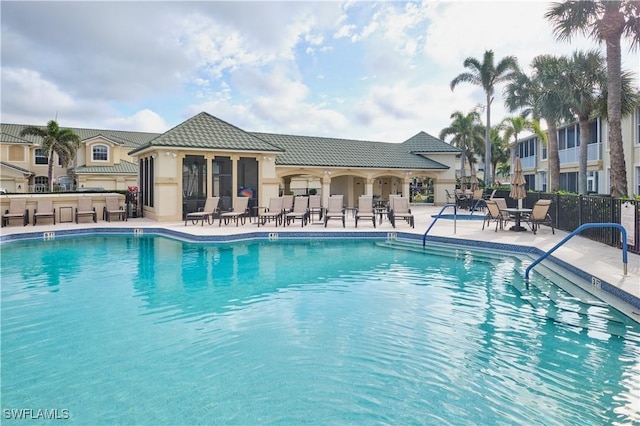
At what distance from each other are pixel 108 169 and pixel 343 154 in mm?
20574

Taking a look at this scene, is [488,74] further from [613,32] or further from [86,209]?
[86,209]

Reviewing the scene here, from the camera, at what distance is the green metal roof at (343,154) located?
24.9m

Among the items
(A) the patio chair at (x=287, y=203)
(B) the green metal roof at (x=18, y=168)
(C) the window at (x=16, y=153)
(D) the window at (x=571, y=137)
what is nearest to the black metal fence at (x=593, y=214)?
(A) the patio chair at (x=287, y=203)

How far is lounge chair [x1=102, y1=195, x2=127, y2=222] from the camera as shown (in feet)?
58.9

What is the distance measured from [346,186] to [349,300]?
954 inches

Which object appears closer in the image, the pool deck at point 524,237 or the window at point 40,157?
the pool deck at point 524,237

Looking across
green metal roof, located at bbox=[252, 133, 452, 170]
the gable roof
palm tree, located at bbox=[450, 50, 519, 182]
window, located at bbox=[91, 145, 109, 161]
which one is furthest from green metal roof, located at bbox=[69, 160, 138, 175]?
palm tree, located at bbox=[450, 50, 519, 182]

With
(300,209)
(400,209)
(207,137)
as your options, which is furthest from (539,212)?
(207,137)

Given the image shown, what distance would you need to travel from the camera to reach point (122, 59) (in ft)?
55.1

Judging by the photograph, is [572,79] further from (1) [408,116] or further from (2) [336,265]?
(2) [336,265]

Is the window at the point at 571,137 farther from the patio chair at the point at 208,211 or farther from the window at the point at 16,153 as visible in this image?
the window at the point at 16,153

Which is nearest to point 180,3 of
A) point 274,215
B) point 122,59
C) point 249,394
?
point 122,59

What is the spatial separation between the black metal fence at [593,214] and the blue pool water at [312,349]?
309 cm

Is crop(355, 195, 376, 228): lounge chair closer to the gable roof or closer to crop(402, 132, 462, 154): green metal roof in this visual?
the gable roof
